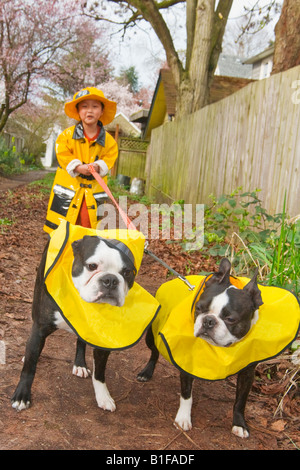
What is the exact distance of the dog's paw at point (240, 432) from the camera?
2495 mm

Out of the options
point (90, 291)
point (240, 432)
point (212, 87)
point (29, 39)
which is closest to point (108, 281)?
point (90, 291)

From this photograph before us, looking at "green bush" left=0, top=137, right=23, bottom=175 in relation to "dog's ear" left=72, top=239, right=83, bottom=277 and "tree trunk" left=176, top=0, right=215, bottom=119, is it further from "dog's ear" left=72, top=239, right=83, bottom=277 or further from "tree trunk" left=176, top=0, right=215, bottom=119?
"dog's ear" left=72, top=239, right=83, bottom=277

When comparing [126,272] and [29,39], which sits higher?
[29,39]

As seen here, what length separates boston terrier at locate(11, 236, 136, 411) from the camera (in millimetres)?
2258

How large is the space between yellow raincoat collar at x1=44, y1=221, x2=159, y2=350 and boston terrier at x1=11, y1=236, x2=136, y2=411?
0.19 ft

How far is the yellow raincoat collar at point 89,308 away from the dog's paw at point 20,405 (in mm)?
568

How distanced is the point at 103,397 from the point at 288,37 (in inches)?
283

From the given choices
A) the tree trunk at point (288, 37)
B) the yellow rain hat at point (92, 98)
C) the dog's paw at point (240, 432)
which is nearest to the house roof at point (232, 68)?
the tree trunk at point (288, 37)

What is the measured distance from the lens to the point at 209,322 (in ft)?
7.36

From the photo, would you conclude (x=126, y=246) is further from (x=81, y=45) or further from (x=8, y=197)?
(x=81, y=45)

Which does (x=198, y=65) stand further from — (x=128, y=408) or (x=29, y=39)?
(x=29, y=39)

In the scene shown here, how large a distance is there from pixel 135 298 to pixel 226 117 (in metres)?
5.43

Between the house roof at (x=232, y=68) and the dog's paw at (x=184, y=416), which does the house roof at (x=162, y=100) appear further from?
the dog's paw at (x=184, y=416)

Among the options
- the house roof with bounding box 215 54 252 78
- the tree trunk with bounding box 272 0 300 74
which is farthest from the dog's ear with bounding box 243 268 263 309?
the house roof with bounding box 215 54 252 78
